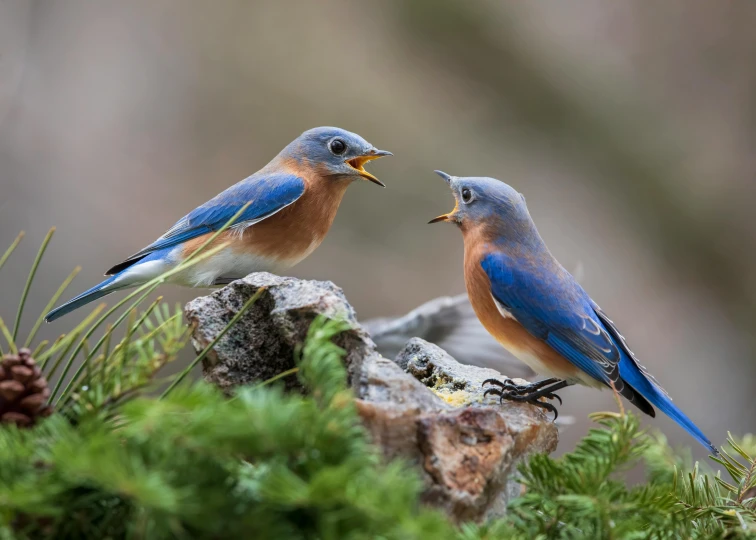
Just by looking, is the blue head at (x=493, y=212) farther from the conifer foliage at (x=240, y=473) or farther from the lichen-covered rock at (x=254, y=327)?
the conifer foliage at (x=240, y=473)

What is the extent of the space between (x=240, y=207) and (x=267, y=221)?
0.32 feet

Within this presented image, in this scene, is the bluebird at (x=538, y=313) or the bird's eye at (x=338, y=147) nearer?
the bluebird at (x=538, y=313)

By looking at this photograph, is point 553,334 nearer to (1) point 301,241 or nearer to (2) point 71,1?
(1) point 301,241

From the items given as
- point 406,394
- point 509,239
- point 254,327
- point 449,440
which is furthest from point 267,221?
point 449,440

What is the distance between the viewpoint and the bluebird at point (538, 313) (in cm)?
186

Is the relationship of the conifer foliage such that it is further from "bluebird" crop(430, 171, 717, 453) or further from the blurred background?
the blurred background

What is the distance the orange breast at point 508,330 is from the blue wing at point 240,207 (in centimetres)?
57

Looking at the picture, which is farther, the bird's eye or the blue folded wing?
the bird's eye

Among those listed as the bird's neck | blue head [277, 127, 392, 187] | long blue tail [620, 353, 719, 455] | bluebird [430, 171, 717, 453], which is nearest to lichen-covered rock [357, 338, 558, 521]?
bluebird [430, 171, 717, 453]

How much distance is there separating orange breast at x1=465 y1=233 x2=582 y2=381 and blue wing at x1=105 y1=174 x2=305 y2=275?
1.87 ft

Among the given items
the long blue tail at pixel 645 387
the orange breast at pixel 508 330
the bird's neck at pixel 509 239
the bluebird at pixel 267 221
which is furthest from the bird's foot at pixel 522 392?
the bluebird at pixel 267 221

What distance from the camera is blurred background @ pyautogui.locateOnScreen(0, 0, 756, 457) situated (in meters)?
5.41

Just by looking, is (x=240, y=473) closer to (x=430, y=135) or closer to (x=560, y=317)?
(x=560, y=317)

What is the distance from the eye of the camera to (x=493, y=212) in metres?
2.05
